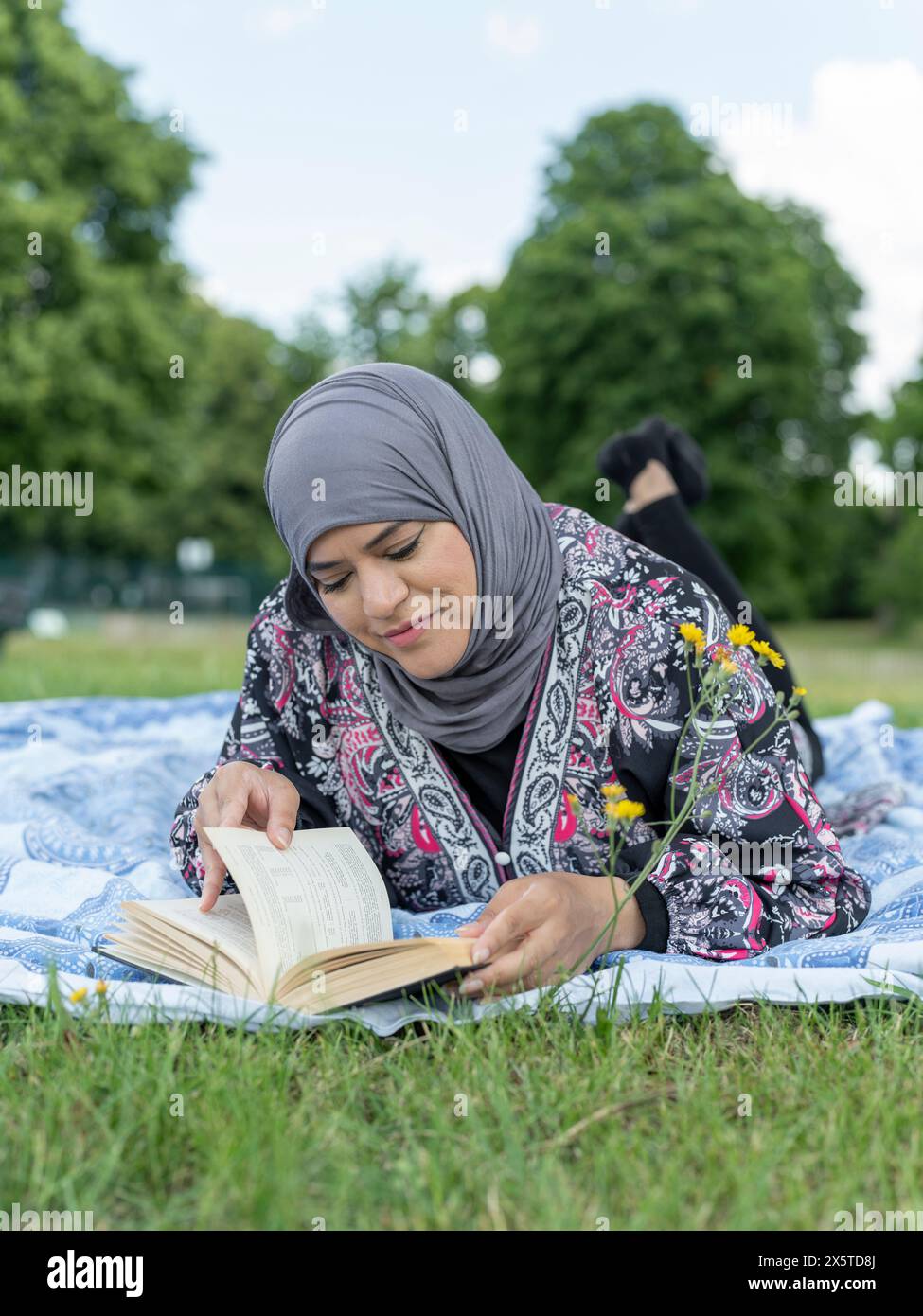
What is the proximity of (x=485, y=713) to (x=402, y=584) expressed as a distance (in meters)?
0.43

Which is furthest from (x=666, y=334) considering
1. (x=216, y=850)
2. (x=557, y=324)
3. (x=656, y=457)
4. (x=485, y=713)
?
(x=216, y=850)

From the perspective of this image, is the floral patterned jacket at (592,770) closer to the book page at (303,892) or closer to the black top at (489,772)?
the black top at (489,772)

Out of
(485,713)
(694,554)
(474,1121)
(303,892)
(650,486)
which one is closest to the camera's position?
(474,1121)

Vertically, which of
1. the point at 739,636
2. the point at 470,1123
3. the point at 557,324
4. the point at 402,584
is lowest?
the point at 470,1123

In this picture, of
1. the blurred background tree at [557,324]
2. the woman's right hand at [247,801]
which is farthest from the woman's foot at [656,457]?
the blurred background tree at [557,324]

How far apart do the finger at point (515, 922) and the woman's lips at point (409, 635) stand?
0.59 metres

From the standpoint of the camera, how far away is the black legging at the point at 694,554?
4.14 metres

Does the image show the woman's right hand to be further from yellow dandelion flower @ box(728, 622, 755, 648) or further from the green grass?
yellow dandelion flower @ box(728, 622, 755, 648)

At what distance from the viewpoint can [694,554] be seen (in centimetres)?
428

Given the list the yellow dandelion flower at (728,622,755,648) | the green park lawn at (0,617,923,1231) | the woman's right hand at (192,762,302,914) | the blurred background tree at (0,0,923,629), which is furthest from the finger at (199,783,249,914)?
the blurred background tree at (0,0,923,629)

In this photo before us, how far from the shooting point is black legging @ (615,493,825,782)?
4.14m

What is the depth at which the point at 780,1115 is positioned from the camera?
1.83m

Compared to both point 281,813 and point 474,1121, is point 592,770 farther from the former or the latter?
point 474,1121

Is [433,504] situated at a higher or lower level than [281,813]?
higher
